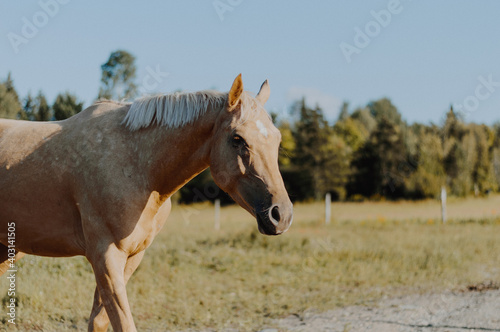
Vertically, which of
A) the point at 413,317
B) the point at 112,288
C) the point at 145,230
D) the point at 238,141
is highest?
the point at 238,141

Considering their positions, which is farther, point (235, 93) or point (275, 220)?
point (235, 93)

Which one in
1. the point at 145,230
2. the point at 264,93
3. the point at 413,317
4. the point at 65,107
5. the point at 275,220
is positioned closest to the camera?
the point at 275,220

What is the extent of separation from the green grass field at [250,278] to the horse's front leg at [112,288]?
2393mm

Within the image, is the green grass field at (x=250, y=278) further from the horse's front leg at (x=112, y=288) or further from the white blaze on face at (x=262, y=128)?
the white blaze on face at (x=262, y=128)

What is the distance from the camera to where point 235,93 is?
2.72 m

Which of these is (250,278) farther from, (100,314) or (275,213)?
(275,213)

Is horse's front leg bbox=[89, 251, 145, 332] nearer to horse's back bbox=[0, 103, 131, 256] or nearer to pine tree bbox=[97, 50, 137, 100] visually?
horse's back bbox=[0, 103, 131, 256]

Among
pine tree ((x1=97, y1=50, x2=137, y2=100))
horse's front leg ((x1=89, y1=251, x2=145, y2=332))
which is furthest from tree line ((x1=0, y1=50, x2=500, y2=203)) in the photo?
horse's front leg ((x1=89, y1=251, x2=145, y2=332))

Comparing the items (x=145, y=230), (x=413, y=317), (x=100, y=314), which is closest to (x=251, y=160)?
(x=145, y=230)

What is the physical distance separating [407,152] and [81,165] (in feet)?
122

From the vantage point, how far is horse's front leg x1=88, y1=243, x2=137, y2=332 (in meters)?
2.60

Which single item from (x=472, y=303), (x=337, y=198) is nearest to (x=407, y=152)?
(x=337, y=198)

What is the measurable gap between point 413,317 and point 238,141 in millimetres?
3871

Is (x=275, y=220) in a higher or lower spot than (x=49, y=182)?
lower
